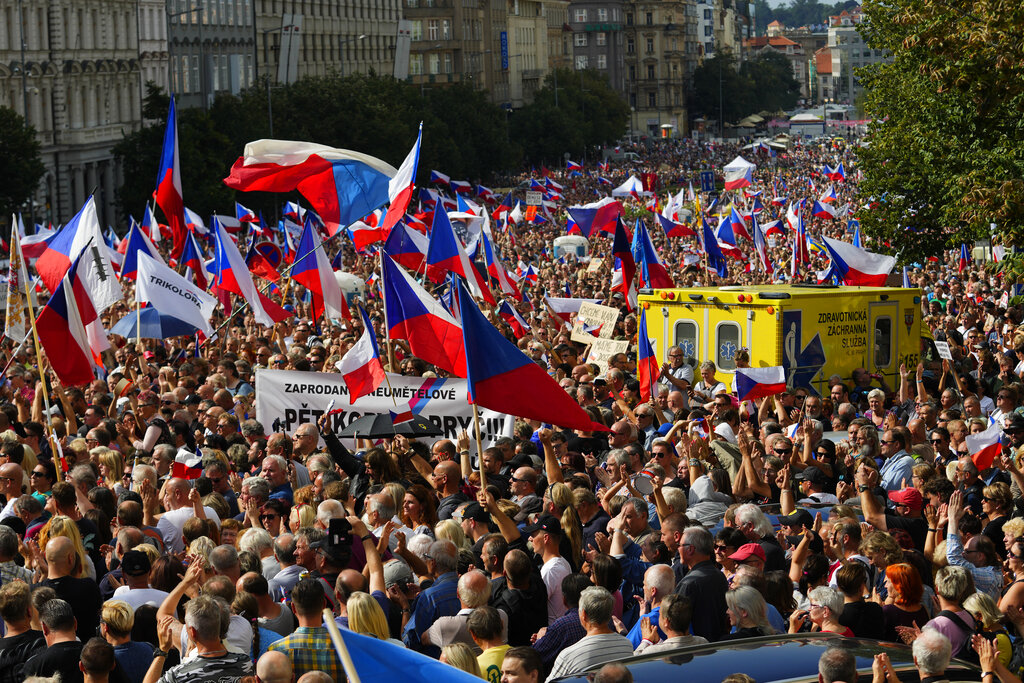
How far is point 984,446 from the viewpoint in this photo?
11.1 meters

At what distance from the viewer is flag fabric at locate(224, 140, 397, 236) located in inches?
654

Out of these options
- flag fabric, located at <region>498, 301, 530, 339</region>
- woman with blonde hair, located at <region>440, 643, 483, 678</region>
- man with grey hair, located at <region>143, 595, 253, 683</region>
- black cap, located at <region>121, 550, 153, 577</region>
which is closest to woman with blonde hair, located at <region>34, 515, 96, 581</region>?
black cap, located at <region>121, 550, 153, 577</region>

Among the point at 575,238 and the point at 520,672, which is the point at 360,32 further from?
the point at 520,672

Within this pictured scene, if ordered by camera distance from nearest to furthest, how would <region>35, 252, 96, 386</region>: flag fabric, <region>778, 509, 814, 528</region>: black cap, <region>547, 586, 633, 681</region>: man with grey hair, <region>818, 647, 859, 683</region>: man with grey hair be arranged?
<region>818, 647, 859, 683</region>: man with grey hair, <region>547, 586, 633, 681</region>: man with grey hair, <region>778, 509, 814, 528</region>: black cap, <region>35, 252, 96, 386</region>: flag fabric

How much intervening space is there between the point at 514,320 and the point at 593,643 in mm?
11802

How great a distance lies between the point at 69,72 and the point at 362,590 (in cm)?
6127

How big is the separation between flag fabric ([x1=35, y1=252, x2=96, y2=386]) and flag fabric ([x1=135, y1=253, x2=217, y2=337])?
364 centimetres

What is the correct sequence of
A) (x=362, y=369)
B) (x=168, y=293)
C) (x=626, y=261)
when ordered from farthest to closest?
(x=626, y=261)
(x=168, y=293)
(x=362, y=369)

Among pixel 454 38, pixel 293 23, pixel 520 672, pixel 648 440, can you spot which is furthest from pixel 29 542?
pixel 454 38

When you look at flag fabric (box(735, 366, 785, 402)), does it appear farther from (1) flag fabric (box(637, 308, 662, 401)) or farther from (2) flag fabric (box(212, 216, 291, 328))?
(2) flag fabric (box(212, 216, 291, 328))

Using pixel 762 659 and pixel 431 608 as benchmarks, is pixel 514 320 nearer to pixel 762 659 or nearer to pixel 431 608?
pixel 431 608

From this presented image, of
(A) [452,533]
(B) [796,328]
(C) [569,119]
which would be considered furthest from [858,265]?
(C) [569,119]

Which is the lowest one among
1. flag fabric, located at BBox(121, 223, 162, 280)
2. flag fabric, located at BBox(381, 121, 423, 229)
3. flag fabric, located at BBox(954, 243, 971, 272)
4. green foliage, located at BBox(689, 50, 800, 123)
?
flag fabric, located at BBox(954, 243, 971, 272)

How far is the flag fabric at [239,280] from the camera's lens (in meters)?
18.6
